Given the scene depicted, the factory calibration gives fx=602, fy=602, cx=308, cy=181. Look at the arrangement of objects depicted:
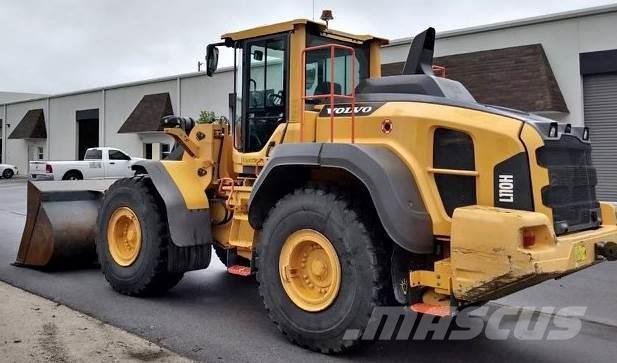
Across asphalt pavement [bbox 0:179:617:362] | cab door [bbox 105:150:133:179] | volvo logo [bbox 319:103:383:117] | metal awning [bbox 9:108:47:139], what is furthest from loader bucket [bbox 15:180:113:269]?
metal awning [bbox 9:108:47:139]

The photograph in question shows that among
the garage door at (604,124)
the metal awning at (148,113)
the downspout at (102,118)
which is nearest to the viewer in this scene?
the garage door at (604,124)

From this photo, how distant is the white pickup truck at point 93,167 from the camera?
26172 mm

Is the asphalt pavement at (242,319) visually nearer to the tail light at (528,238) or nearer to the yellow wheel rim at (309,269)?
the yellow wheel rim at (309,269)

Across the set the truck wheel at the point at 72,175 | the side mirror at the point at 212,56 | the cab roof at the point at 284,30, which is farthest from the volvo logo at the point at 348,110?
the truck wheel at the point at 72,175

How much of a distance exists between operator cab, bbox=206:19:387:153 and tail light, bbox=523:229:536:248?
7.37ft

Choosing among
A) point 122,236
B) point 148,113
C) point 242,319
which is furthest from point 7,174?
point 242,319

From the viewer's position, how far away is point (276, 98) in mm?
6094

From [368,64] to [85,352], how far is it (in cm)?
401

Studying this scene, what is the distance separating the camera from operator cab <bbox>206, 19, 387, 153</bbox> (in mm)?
5828

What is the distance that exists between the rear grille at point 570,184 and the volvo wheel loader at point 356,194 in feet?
0.06

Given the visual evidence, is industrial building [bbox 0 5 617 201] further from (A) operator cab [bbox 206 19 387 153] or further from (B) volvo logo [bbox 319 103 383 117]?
(B) volvo logo [bbox 319 103 383 117]

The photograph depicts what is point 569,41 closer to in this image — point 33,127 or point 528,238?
point 528,238

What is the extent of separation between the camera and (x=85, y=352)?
4.87 meters

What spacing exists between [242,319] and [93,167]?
22894 mm
